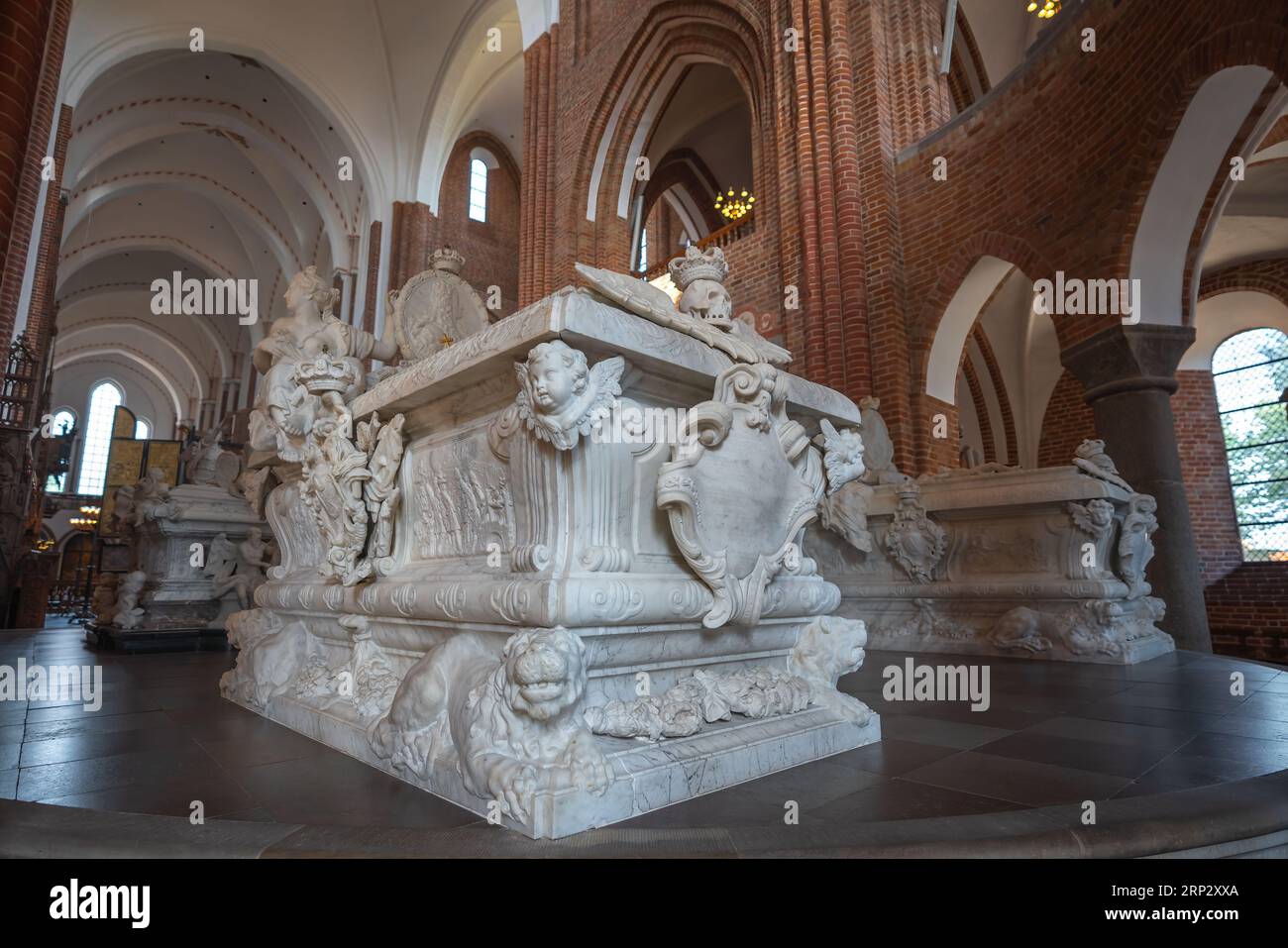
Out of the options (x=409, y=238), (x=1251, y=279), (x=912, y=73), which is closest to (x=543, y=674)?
(x=912, y=73)

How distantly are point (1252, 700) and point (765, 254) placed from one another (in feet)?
21.3

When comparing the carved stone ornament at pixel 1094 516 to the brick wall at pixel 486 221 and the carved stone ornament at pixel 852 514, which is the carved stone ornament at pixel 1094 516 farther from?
the brick wall at pixel 486 221

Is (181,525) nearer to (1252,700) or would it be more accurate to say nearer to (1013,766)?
(1013,766)

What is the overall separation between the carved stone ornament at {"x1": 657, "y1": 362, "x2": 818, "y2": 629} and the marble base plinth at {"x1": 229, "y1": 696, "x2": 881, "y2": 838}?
332 mm

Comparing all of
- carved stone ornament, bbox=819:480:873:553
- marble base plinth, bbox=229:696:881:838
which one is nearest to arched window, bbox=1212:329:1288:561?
carved stone ornament, bbox=819:480:873:553

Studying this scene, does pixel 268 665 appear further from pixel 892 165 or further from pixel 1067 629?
pixel 892 165

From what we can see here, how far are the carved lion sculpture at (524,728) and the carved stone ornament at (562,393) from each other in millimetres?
506

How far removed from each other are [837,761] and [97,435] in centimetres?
3845

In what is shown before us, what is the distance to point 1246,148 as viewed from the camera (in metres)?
5.40

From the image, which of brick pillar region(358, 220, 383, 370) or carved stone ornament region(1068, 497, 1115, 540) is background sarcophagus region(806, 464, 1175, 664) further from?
brick pillar region(358, 220, 383, 370)

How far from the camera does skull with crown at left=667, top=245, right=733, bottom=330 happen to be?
2.62 metres

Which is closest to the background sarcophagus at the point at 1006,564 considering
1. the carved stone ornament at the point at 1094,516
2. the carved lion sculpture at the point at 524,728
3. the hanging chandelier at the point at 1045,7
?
the carved stone ornament at the point at 1094,516

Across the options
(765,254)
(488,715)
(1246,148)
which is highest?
(765,254)
